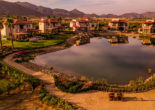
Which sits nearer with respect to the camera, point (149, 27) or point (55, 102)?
point (55, 102)

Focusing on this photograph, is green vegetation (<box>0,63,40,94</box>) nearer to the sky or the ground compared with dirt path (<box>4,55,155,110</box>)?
nearer to the sky

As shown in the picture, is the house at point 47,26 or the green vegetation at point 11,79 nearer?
the green vegetation at point 11,79

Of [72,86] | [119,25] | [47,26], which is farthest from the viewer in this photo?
[119,25]

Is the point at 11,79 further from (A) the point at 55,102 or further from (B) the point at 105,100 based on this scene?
(B) the point at 105,100

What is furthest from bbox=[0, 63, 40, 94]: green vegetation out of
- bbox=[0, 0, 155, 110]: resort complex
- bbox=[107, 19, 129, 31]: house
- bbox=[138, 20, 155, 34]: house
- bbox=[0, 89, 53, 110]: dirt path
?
bbox=[107, 19, 129, 31]: house

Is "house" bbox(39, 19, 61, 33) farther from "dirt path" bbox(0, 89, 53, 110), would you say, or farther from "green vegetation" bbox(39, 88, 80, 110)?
"green vegetation" bbox(39, 88, 80, 110)

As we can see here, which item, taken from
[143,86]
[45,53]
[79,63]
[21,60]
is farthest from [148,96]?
[45,53]

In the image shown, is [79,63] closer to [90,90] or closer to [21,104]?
[90,90]

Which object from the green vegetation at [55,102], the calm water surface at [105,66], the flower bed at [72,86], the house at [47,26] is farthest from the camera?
the house at [47,26]

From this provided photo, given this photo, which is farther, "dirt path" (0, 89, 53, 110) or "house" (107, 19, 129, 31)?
"house" (107, 19, 129, 31)

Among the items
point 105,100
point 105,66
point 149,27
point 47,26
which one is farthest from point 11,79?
point 149,27

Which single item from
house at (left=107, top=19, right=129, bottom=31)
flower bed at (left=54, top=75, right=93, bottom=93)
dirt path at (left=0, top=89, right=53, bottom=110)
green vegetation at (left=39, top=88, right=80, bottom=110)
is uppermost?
house at (left=107, top=19, right=129, bottom=31)

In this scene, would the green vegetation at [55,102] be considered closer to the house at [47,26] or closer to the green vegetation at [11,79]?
the green vegetation at [11,79]

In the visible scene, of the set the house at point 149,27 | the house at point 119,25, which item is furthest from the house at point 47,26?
the house at point 149,27
